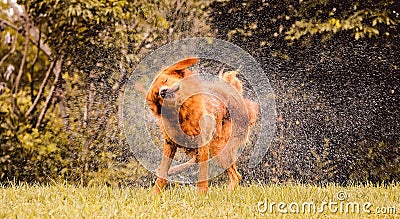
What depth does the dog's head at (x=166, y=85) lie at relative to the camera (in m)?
3.81

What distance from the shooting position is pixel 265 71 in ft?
21.3

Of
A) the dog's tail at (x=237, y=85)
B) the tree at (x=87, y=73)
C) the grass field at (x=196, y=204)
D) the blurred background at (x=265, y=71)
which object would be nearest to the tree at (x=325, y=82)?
the blurred background at (x=265, y=71)

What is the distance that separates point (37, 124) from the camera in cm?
624

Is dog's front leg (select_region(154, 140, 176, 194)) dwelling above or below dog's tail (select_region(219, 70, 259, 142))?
below

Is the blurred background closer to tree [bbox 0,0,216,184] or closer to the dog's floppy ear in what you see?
tree [bbox 0,0,216,184]

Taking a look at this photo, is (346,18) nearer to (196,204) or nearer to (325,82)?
(325,82)

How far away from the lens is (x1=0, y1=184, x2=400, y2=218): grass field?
137 inches

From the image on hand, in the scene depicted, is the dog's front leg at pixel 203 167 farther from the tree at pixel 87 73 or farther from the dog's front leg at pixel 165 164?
the tree at pixel 87 73

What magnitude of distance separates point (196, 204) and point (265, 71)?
9.65 feet

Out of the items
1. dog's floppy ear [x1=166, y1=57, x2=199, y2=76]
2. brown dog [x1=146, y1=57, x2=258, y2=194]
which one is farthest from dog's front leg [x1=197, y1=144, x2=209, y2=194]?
dog's floppy ear [x1=166, y1=57, x2=199, y2=76]

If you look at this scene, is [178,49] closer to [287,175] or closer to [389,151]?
[287,175]

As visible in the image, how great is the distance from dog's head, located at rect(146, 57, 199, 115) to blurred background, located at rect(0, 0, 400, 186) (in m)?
2.07

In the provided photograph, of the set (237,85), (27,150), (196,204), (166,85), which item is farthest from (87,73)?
(196,204)

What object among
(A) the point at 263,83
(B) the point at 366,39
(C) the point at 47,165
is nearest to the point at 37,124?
(C) the point at 47,165
